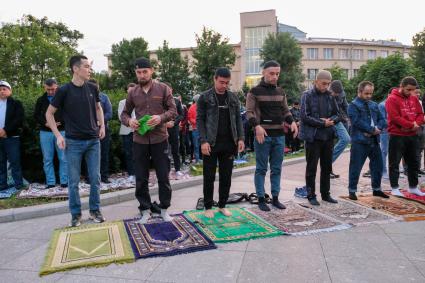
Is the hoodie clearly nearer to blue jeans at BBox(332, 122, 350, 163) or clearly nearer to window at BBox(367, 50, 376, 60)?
blue jeans at BBox(332, 122, 350, 163)

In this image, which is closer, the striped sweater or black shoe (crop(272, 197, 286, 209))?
the striped sweater

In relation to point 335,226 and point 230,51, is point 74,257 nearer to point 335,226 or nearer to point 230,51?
point 335,226

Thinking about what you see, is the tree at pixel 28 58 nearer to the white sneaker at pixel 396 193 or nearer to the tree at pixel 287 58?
the tree at pixel 287 58

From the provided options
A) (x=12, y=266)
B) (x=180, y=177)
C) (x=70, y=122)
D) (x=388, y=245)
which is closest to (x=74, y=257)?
(x=12, y=266)

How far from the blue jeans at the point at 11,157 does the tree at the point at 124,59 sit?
105ft

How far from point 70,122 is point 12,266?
78.1 inches

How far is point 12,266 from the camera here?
3.76 metres

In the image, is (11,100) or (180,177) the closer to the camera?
(11,100)

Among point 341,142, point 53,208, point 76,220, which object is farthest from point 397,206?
point 53,208

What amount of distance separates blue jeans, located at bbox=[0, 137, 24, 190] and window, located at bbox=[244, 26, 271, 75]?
55940 mm

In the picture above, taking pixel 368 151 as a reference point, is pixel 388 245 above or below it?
below

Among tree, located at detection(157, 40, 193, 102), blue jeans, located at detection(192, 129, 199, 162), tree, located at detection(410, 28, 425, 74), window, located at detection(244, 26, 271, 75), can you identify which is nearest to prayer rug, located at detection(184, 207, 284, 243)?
blue jeans, located at detection(192, 129, 199, 162)

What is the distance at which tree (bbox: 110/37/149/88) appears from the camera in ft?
127

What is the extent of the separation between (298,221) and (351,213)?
973 millimetres
